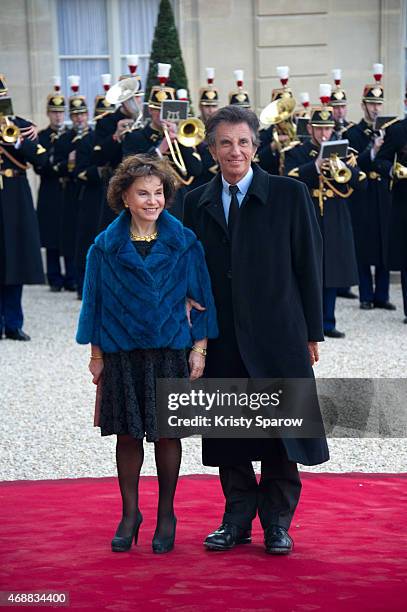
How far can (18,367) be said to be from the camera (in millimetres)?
9367

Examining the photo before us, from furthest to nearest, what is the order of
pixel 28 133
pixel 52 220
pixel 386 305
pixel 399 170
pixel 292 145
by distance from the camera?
pixel 52 220, pixel 386 305, pixel 292 145, pixel 399 170, pixel 28 133

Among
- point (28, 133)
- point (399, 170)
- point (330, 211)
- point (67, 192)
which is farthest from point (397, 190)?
point (67, 192)

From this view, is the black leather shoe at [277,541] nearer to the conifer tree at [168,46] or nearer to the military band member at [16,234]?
the military band member at [16,234]

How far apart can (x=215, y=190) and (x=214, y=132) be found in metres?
0.22

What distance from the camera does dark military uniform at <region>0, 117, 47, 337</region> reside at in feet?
34.3

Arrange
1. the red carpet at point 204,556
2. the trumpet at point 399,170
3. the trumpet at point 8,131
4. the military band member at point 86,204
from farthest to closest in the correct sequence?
the military band member at point 86,204 < the trumpet at point 399,170 < the trumpet at point 8,131 < the red carpet at point 204,556

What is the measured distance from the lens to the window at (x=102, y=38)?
54.9ft

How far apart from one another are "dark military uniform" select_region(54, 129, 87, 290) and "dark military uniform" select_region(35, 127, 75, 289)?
8.6 inches

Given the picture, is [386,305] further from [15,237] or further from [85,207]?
[15,237]

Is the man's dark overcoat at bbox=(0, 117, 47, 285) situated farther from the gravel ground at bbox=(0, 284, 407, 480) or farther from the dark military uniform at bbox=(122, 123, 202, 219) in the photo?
the dark military uniform at bbox=(122, 123, 202, 219)

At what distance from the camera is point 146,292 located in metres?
4.70

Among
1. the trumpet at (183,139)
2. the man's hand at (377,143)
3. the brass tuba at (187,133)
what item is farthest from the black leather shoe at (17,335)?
the man's hand at (377,143)

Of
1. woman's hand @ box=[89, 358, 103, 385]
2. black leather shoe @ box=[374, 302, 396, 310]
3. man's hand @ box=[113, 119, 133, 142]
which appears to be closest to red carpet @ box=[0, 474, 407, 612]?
woman's hand @ box=[89, 358, 103, 385]

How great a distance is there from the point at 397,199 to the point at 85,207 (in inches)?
124
